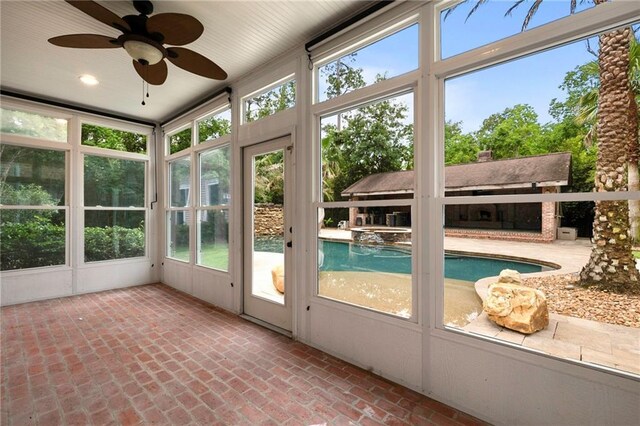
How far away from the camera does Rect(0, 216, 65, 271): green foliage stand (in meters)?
4.06

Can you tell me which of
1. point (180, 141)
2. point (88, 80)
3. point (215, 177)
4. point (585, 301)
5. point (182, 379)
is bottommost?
point (182, 379)

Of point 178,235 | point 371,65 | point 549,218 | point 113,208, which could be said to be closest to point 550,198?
point 549,218

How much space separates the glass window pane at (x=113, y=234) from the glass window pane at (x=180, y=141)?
4.49ft

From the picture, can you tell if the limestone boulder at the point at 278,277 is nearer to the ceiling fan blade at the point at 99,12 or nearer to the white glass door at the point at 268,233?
the white glass door at the point at 268,233

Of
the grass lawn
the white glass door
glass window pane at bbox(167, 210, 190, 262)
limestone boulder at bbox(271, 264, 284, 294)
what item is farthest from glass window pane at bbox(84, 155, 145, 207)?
limestone boulder at bbox(271, 264, 284, 294)

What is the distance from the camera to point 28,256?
4.23 metres

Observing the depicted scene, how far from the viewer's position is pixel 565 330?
66.9 inches

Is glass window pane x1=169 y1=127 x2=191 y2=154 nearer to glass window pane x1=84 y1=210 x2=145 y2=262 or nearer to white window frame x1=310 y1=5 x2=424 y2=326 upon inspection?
glass window pane x1=84 y1=210 x2=145 y2=262

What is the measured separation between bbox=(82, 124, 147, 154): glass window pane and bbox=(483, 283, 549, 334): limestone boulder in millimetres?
5944

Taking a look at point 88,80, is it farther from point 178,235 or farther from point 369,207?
point 369,207

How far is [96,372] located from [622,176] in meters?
3.93

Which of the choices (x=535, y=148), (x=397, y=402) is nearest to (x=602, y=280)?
(x=535, y=148)

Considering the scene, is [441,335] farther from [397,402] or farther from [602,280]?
[602,280]

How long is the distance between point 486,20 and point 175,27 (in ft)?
7.14
